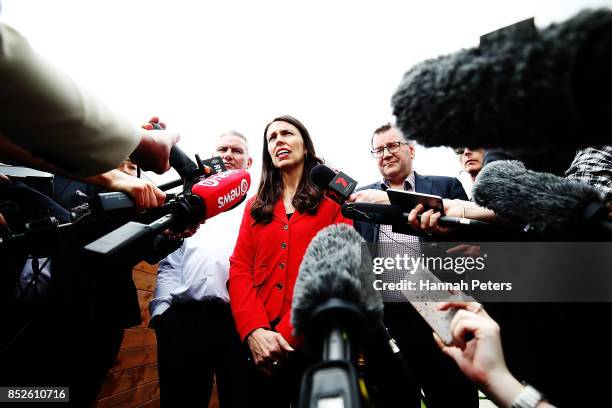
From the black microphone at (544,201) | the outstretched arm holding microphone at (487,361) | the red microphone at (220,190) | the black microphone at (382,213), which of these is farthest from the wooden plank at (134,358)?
the black microphone at (544,201)

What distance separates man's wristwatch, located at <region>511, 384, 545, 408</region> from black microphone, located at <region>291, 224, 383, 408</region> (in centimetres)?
44

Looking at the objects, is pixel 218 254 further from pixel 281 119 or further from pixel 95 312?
pixel 281 119

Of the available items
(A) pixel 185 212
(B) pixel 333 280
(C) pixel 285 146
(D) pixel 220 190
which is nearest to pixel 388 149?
(C) pixel 285 146

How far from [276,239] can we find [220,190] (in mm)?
569

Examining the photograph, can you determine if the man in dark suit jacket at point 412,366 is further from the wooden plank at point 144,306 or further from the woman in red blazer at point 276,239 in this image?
the wooden plank at point 144,306

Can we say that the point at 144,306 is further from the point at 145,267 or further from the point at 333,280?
the point at 333,280

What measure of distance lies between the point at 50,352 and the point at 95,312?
0.21 m

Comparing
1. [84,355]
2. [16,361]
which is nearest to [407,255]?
[84,355]

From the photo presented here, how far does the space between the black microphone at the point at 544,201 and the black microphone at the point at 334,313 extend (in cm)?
53

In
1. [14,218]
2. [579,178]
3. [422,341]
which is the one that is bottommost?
[422,341]

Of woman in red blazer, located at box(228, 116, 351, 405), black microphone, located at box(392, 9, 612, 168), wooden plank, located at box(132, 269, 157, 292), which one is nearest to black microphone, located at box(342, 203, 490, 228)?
woman in red blazer, located at box(228, 116, 351, 405)

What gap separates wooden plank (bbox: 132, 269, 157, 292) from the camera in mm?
2419

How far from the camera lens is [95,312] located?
51.1 inches

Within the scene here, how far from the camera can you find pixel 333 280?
42cm
